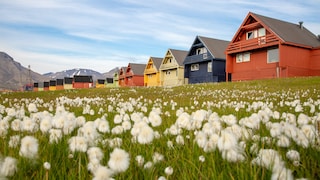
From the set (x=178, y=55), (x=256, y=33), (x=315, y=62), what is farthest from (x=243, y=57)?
(x=178, y=55)

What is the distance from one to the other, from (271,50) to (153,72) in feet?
108

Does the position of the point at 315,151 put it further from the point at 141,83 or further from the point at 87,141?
the point at 141,83

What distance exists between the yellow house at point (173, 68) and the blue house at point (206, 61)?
3058 mm

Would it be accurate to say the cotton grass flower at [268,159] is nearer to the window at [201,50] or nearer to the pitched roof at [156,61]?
the window at [201,50]

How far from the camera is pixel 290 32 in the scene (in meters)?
36.4

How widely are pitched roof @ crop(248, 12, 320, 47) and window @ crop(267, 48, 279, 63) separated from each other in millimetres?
2146

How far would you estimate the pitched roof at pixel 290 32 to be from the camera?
111 ft

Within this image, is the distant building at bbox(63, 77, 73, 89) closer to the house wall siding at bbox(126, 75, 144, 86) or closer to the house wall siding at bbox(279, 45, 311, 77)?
the house wall siding at bbox(126, 75, 144, 86)

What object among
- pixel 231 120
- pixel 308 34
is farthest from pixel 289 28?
pixel 231 120

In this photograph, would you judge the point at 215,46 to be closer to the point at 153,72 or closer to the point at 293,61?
the point at 293,61

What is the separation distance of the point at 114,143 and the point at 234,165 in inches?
46.5

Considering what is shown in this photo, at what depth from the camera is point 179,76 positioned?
2175 inches

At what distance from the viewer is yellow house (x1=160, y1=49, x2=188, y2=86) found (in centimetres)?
5531

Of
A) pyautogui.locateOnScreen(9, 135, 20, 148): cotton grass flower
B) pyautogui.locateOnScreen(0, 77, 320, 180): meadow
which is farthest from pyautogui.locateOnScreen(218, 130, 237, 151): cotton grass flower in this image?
pyautogui.locateOnScreen(9, 135, 20, 148): cotton grass flower
